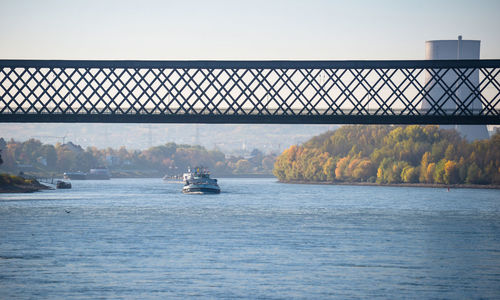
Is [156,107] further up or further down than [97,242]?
further up

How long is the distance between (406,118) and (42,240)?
42265 mm

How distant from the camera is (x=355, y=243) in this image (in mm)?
73062

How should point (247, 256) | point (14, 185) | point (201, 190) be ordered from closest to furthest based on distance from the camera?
point (247, 256) → point (14, 185) → point (201, 190)

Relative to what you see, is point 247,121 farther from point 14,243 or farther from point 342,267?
point 342,267

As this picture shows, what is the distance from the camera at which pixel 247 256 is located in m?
63.6

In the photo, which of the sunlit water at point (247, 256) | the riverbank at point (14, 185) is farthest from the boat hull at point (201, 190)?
the sunlit water at point (247, 256)

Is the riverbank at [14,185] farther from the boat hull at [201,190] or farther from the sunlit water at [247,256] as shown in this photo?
the sunlit water at [247,256]

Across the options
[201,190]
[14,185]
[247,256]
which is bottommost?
[247,256]

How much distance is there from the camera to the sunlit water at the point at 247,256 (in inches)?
1945

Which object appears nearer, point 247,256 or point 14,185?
point 247,256

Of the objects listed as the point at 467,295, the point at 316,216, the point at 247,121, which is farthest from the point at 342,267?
the point at 316,216

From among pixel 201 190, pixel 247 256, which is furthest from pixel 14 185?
pixel 247 256

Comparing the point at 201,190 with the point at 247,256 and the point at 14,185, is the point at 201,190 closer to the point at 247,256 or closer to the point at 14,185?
the point at 14,185

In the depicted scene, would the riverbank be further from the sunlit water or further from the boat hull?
the sunlit water
